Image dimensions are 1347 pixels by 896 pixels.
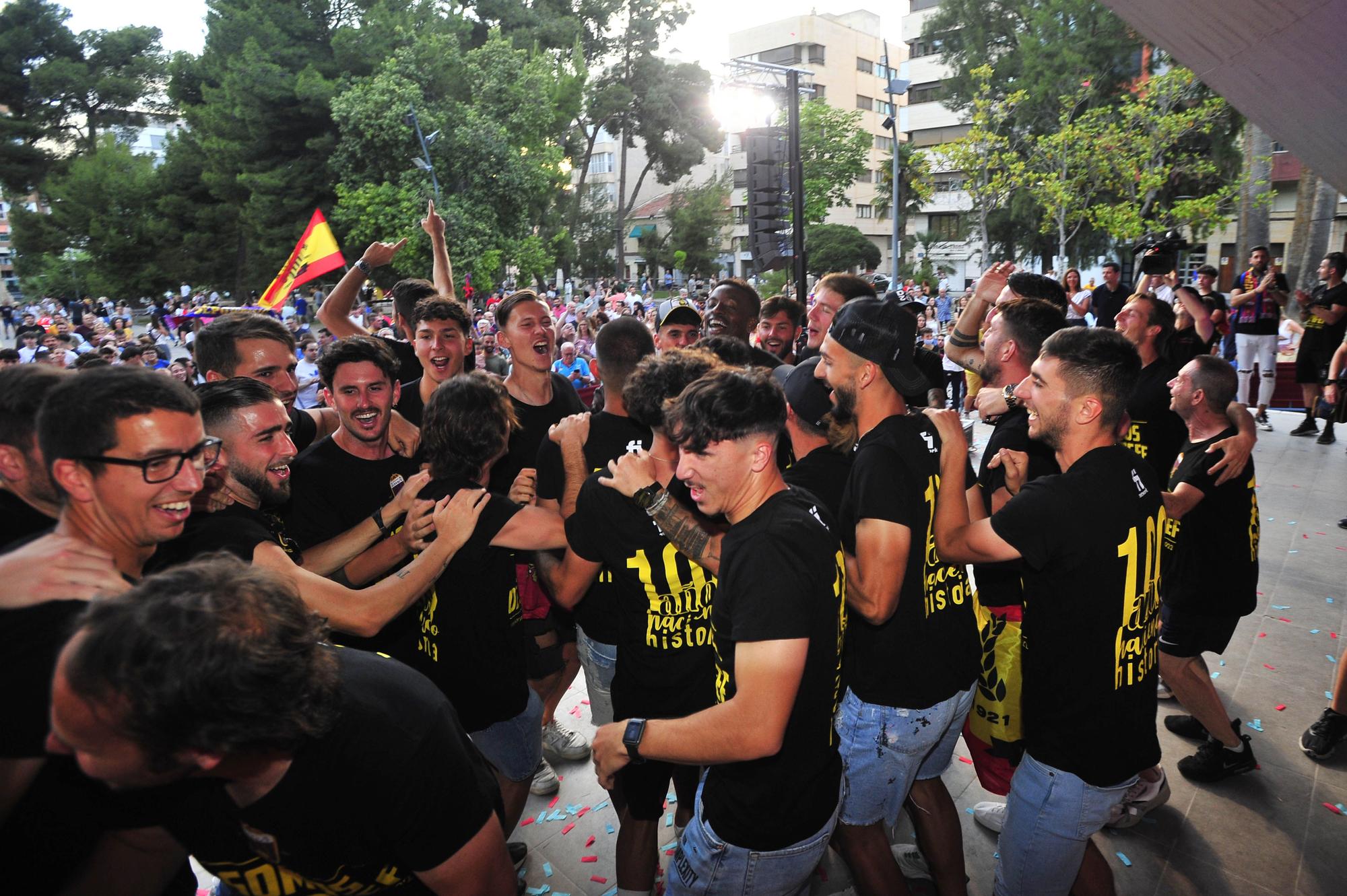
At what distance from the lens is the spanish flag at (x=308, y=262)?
26.0ft

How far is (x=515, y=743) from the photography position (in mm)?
3188

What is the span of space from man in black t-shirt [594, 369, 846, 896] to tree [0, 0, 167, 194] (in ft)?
175

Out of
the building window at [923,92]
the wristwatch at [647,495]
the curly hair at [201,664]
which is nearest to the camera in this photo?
the curly hair at [201,664]

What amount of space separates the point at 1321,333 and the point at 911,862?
413 inches

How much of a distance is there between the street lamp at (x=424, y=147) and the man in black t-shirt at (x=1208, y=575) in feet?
78.9

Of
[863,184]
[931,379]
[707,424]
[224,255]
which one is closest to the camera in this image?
[707,424]

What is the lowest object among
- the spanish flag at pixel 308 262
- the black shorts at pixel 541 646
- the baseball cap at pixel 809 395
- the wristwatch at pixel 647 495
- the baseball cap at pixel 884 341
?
the black shorts at pixel 541 646

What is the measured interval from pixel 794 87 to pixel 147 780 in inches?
524

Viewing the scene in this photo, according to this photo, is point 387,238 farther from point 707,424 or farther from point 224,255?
point 707,424

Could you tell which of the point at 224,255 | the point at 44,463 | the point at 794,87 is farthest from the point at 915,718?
the point at 224,255

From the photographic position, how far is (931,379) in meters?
5.25

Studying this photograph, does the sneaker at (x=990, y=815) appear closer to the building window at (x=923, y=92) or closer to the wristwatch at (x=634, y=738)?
the wristwatch at (x=634, y=738)

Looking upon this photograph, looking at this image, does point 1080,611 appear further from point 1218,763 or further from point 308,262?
point 308,262

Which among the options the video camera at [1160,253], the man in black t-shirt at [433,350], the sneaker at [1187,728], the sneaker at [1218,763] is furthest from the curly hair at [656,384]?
the video camera at [1160,253]
